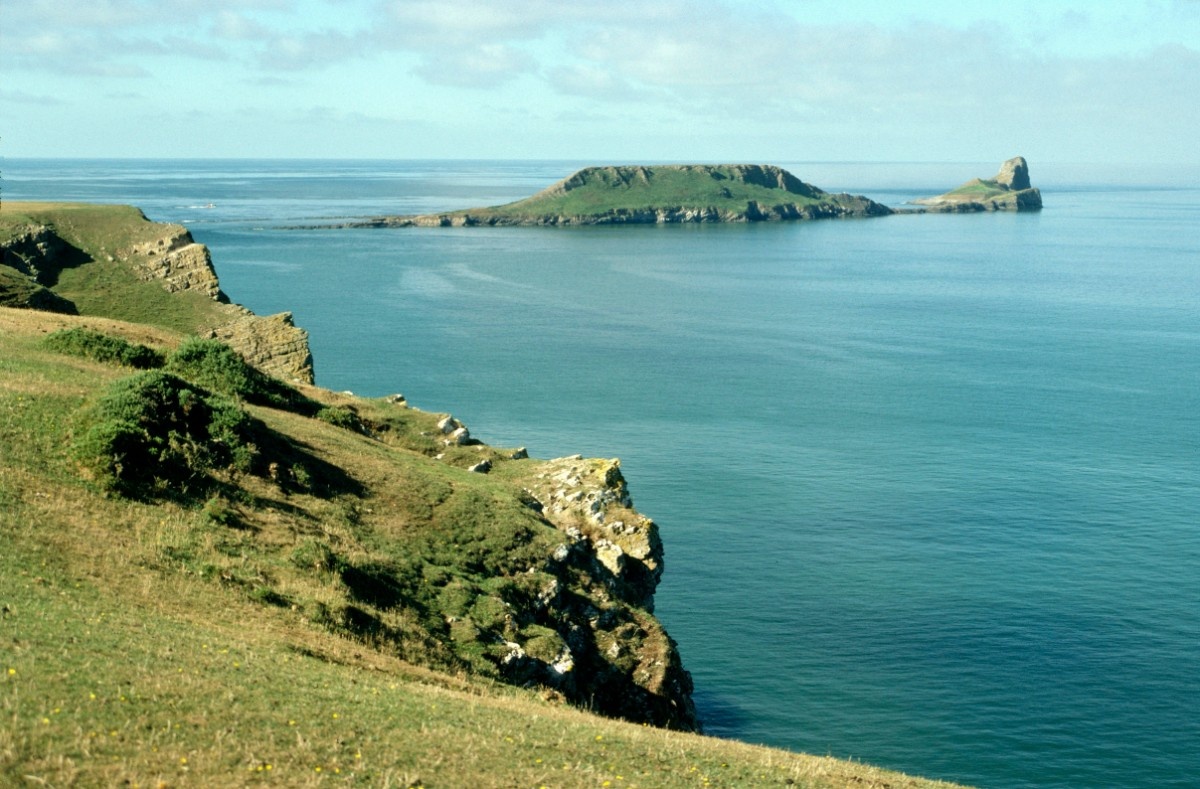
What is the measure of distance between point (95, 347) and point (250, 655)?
1012 inches

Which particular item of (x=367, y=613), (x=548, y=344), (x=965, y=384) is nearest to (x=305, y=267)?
(x=548, y=344)

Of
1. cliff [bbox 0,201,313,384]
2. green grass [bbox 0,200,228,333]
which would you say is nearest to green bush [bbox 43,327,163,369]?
cliff [bbox 0,201,313,384]

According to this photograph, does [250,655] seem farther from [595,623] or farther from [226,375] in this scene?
[226,375]

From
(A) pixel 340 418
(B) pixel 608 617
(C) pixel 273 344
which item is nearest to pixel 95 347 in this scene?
(A) pixel 340 418

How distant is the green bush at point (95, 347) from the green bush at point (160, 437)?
834 centimetres

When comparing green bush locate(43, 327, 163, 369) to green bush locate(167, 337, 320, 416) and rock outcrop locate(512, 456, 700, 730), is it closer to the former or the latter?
green bush locate(167, 337, 320, 416)

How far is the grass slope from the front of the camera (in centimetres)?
1798

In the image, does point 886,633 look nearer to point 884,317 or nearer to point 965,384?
point 965,384

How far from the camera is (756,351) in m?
122

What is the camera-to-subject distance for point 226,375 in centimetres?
4666

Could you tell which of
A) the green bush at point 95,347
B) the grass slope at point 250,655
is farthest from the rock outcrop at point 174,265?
the grass slope at point 250,655

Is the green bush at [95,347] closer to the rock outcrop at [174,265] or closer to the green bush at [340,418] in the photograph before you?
the green bush at [340,418]

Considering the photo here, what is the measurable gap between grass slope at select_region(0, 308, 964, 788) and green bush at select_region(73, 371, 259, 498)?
658 mm

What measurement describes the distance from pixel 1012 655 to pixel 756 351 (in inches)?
2963
